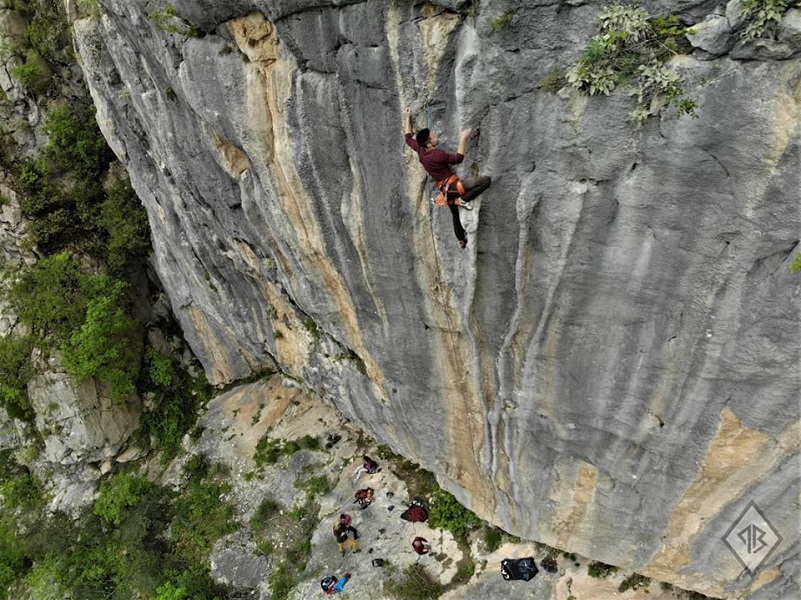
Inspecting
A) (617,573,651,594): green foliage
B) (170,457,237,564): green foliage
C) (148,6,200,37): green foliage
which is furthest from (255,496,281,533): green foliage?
(148,6,200,37): green foliage

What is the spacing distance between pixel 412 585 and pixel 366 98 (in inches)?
459

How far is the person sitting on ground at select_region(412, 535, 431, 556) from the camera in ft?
44.1

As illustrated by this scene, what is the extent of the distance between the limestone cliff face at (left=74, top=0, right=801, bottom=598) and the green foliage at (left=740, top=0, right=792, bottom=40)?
0.10m

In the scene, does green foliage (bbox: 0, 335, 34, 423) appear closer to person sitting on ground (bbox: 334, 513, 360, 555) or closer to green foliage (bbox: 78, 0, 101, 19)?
green foliage (bbox: 78, 0, 101, 19)

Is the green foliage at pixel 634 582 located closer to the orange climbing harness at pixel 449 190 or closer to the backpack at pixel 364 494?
the backpack at pixel 364 494

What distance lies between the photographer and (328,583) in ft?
44.8

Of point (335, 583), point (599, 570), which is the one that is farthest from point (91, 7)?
point (599, 570)

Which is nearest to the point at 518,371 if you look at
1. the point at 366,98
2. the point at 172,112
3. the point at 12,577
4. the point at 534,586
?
the point at 366,98

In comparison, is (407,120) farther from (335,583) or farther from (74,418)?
(74,418)

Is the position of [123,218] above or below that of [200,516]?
above

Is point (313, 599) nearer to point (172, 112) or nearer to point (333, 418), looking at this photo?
point (333, 418)

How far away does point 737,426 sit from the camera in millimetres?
7457

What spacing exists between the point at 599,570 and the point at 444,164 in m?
10.4

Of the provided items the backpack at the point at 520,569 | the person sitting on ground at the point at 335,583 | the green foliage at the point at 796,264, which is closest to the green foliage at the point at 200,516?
the person sitting on ground at the point at 335,583
